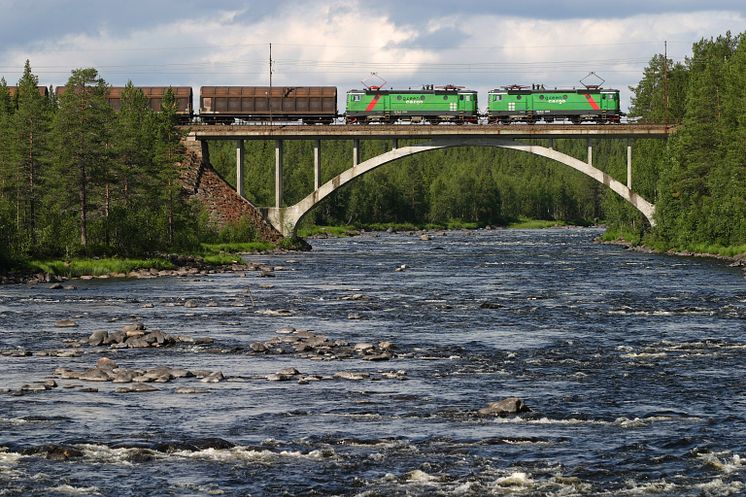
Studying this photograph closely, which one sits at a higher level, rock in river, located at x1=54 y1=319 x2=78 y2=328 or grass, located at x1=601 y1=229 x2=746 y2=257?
grass, located at x1=601 y1=229 x2=746 y2=257

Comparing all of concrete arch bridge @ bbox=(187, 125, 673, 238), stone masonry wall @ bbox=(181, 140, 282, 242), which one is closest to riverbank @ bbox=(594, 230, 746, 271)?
concrete arch bridge @ bbox=(187, 125, 673, 238)

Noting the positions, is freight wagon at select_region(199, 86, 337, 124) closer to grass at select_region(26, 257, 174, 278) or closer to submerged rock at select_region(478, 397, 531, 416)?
grass at select_region(26, 257, 174, 278)

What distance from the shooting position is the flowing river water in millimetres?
19859

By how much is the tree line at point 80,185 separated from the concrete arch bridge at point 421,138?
753 inches

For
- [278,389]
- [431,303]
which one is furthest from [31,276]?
[278,389]

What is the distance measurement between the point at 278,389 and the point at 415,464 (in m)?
7.71

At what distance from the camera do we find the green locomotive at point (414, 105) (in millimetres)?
97688

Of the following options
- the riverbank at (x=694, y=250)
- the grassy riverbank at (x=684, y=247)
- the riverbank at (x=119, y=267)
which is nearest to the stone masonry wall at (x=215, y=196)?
the riverbank at (x=119, y=267)

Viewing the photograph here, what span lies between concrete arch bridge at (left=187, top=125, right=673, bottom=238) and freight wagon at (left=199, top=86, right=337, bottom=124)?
2337 millimetres

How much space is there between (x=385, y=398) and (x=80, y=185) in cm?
4671


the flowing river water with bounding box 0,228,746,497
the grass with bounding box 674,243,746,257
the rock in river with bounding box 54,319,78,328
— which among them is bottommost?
the flowing river water with bounding box 0,228,746,497

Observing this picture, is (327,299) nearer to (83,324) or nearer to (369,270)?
(83,324)

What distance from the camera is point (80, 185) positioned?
2719 inches

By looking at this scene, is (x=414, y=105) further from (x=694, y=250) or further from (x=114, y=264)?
(x=114, y=264)
